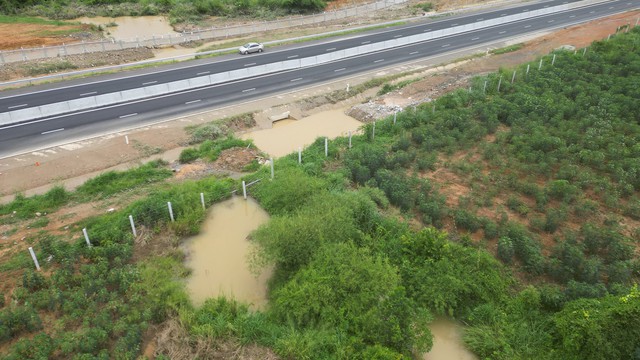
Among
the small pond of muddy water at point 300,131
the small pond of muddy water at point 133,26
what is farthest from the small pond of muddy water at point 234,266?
the small pond of muddy water at point 133,26

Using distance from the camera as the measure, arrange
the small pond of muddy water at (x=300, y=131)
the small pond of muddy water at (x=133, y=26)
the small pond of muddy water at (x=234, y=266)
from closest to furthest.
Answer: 1. the small pond of muddy water at (x=234, y=266)
2. the small pond of muddy water at (x=300, y=131)
3. the small pond of muddy water at (x=133, y=26)

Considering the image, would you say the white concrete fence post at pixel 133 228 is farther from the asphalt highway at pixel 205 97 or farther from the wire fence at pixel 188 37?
the wire fence at pixel 188 37

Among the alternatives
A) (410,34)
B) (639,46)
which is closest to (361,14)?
(410,34)

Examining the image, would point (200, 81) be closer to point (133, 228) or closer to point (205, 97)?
point (205, 97)

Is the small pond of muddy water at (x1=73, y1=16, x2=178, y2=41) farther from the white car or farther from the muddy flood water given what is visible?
the muddy flood water

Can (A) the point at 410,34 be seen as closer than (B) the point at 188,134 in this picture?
No

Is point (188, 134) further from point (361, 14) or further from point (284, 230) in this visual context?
point (361, 14)

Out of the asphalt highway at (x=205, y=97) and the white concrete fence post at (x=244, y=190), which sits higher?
the asphalt highway at (x=205, y=97)
